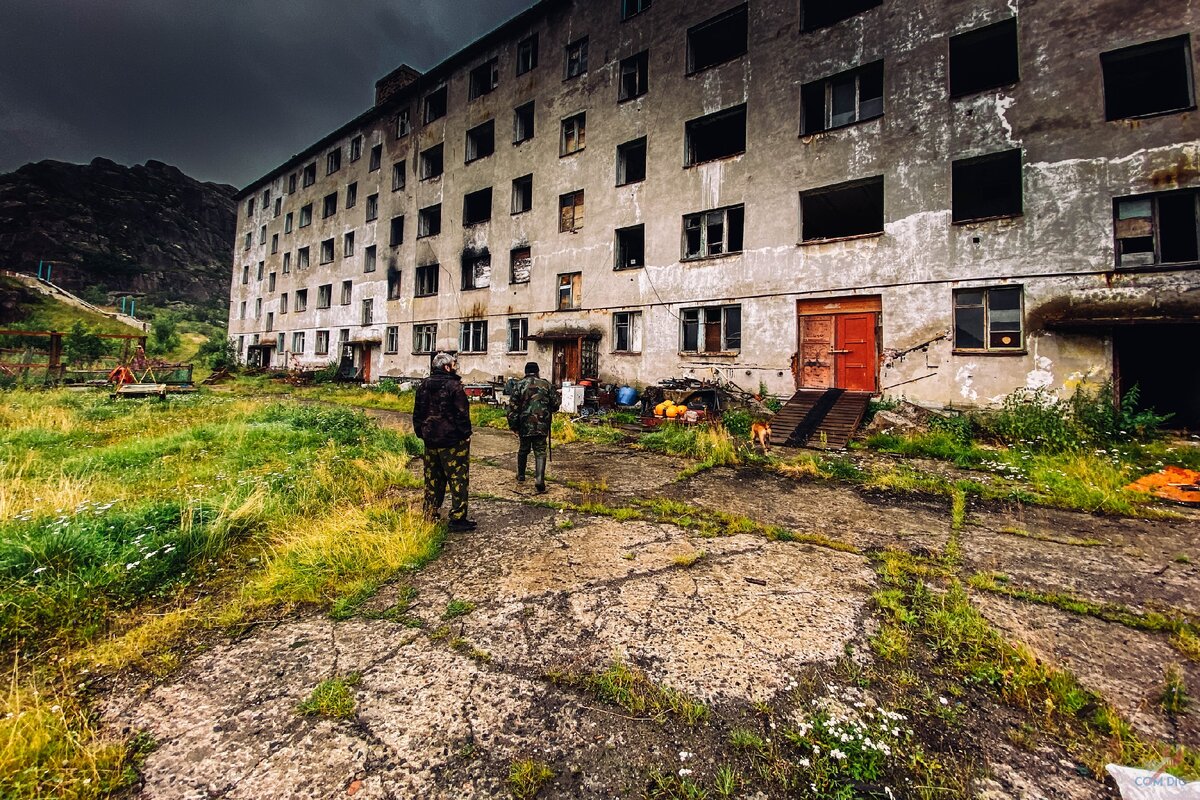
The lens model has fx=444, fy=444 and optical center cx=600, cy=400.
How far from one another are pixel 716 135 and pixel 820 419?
11.1m

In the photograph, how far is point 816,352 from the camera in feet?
40.4

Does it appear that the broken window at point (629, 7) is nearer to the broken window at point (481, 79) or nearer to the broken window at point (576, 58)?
the broken window at point (576, 58)

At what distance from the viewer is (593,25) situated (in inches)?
671

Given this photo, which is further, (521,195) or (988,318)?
(521,195)

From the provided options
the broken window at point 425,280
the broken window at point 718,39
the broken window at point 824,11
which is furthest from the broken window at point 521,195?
the broken window at point 824,11

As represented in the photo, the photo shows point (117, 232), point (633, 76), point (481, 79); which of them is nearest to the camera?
point (633, 76)

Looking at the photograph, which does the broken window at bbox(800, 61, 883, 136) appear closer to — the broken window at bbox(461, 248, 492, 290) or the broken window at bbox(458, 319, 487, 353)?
the broken window at bbox(461, 248, 492, 290)

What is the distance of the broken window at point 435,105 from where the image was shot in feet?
73.3

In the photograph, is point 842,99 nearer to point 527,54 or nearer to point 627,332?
point 627,332

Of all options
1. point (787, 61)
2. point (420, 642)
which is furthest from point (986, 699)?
point (787, 61)

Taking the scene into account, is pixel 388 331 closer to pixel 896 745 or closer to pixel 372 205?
pixel 372 205

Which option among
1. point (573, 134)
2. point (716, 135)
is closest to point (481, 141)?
point (573, 134)

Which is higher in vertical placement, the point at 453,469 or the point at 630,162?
the point at 630,162

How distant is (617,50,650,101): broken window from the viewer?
627 inches
